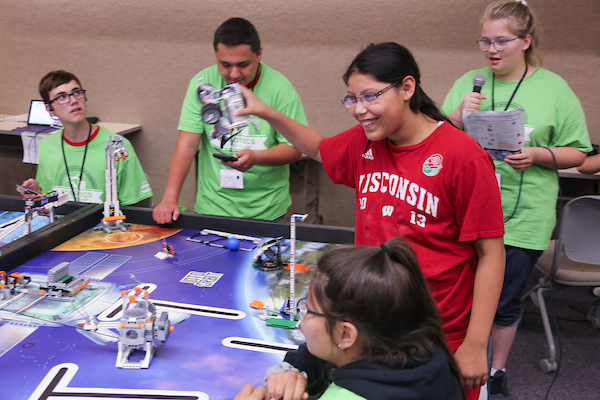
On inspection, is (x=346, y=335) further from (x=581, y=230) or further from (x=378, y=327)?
(x=581, y=230)


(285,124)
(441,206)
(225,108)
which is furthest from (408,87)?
(225,108)

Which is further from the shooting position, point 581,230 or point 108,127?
point 108,127

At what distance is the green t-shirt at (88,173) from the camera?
7.98 feet

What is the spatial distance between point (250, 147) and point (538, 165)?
119 centimetres

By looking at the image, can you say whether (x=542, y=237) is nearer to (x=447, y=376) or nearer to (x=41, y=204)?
(x=447, y=376)

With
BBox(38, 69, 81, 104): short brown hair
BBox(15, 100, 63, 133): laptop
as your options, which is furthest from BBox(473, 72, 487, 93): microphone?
BBox(15, 100, 63, 133): laptop

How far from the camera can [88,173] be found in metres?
2.46

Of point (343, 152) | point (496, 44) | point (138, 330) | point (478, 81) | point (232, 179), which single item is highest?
point (496, 44)

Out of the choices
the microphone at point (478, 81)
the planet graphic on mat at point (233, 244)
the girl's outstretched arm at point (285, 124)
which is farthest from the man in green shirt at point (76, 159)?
the microphone at point (478, 81)

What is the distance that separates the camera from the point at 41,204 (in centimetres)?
196

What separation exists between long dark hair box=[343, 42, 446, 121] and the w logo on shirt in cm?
26

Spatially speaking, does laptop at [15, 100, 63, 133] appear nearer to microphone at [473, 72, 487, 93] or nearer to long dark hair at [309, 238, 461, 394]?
microphone at [473, 72, 487, 93]

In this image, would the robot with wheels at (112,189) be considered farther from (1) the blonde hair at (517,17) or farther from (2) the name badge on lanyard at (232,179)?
(1) the blonde hair at (517,17)

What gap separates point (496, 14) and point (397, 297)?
1484 mm
